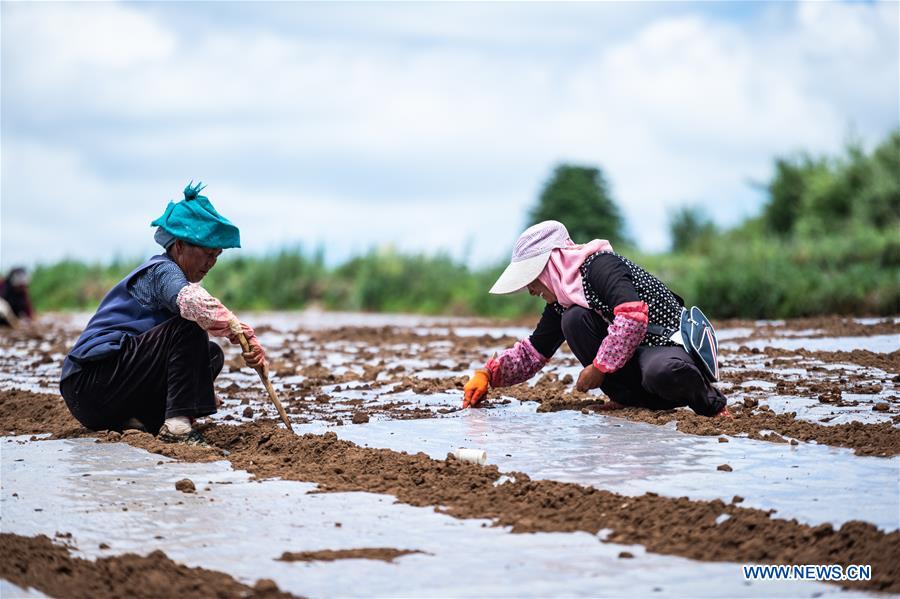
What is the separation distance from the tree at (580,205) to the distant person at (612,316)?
17.7m

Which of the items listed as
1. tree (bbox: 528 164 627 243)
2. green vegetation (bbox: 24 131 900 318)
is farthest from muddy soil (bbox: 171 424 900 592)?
tree (bbox: 528 164 627 243)

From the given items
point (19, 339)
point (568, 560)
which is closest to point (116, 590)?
point (568, 560)

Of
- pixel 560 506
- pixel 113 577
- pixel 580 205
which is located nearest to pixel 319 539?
pixel 113 577

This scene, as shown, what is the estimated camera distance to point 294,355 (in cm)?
813

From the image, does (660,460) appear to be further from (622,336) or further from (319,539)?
(319,539)

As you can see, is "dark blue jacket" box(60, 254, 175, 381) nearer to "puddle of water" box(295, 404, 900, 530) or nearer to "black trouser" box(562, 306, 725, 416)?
"puddle of water" box(295, 404, 900, 530)

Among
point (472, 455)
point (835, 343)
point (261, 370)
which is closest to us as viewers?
point (472, 455)

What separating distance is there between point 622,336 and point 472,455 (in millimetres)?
1023

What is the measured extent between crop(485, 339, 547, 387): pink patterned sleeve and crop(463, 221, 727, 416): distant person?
28cm

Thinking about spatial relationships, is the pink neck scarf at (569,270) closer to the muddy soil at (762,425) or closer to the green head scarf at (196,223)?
the muddy soil at (762,425)

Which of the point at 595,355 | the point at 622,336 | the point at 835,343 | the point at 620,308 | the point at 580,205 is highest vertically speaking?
the point at 580,205

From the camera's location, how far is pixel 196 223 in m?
4.39

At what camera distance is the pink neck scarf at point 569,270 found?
454cm

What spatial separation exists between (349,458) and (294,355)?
14.4ft
